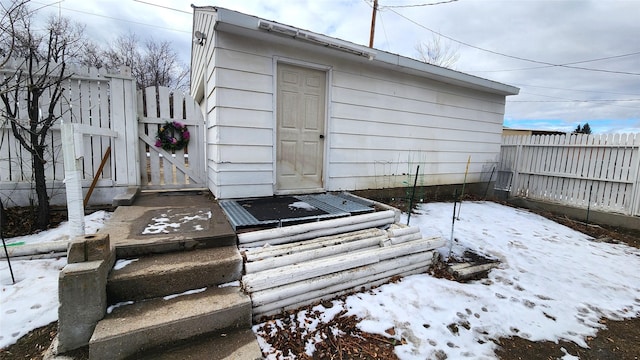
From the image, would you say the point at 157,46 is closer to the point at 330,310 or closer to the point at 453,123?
the point at 453,123

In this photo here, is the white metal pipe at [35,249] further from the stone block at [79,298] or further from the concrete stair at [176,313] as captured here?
the stone block at [79,298]

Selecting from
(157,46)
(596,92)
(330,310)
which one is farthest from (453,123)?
(596,92)

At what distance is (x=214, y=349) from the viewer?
5.13ft

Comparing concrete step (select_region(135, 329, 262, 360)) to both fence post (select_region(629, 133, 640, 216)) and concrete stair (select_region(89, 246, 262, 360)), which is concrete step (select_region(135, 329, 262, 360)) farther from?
fence post (select_region(629, 133, 640, 216))

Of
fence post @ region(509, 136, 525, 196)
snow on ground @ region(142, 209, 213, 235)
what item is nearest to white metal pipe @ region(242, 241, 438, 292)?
snow on ground @ region(142, 209, 213, 235)

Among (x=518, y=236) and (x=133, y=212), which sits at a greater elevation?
(x=133, y=212)

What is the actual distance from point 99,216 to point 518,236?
20.0ft

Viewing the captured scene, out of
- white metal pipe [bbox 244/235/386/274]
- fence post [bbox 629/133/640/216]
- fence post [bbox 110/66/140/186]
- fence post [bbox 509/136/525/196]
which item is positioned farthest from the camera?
fence post [bbox 509/136/525/196]

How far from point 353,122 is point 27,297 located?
422 centimetres

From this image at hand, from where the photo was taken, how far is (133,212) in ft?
9.30

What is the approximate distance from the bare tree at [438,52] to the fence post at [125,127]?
13.5 metres

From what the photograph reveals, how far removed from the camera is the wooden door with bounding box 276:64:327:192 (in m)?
3.94

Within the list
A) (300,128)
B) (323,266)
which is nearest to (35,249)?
(323,266)

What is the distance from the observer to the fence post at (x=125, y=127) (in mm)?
3629
